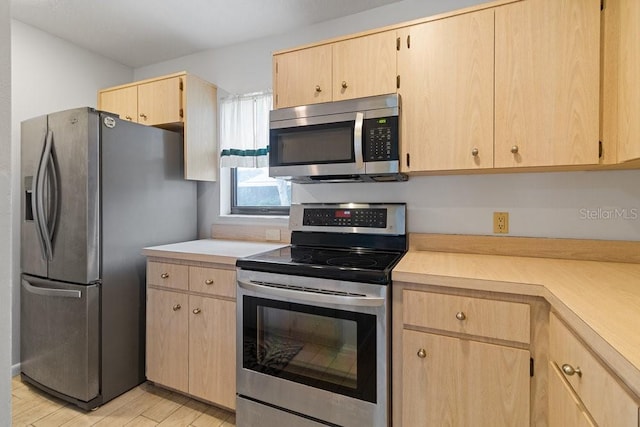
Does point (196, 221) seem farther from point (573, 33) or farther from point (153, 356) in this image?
point (573, 33)

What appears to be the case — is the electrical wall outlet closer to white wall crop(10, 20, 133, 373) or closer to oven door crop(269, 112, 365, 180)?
oven door crop(269, 112, 365, 180)

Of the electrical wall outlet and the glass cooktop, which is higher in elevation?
the electrical wall outlet

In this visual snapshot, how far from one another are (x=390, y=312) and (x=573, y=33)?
1.41 meters

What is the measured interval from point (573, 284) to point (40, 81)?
3.36 metres

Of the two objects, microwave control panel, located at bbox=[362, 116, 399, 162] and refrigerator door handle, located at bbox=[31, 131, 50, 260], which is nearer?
microwave control panel, located at bbox=[362, 116, 399, 162]

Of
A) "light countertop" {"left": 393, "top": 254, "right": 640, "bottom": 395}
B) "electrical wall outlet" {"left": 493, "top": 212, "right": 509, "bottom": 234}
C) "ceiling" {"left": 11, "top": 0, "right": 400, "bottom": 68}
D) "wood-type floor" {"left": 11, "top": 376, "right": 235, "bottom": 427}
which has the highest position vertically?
"ceiling" {"left": 11, "top": 0, "right": 400, "bottom": 68}

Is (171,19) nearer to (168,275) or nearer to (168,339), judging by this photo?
(168,275)

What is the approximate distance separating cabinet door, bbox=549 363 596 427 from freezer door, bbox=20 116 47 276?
2.63 metres

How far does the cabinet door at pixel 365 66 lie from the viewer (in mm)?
1713

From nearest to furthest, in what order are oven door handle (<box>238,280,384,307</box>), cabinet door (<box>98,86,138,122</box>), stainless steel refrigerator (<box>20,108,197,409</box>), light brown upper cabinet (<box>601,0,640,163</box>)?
light brown upper cabinet (<box>601,0,640,163</box>)
oven door handle (<box>238,280,384,307</box>)
stainless steel refrigerator (<box>20,108,197,409</box>)
cabinet door (<box>98,86,138,122</box>)

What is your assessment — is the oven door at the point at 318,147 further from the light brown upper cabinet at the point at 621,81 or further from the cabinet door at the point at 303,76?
the light brown upper cabinet at the point at 621,81

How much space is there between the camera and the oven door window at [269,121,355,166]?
1.75 metres

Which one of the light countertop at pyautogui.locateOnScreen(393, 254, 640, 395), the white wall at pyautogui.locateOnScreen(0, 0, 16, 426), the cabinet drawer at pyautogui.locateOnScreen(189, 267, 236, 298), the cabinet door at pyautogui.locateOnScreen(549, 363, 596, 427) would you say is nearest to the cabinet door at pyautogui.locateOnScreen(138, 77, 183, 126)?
the cabinet drawer at pyautogui.locateOnScreen(189, 267, 236, 298)

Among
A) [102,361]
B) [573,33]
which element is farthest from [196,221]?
[573,33]
